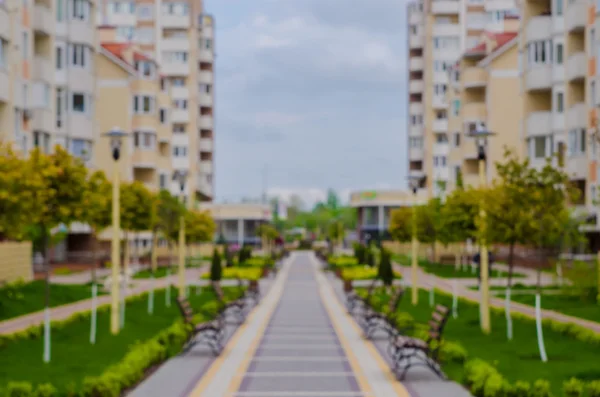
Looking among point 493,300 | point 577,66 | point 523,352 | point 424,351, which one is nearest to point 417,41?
point 577,66

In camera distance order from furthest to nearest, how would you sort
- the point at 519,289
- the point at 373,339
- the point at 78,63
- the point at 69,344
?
the point at 78,63
the point at 519,289
the point at 373,339
the point at 69,344

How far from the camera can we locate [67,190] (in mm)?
20172

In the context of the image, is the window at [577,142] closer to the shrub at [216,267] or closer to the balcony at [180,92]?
the shrub at [216,267]

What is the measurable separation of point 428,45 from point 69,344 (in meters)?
90.9

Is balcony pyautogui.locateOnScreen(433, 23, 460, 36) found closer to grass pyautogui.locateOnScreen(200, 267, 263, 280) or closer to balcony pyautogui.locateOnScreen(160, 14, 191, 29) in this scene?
balcony pyautogui.locateOnScreen(160, 14, 191, 29)

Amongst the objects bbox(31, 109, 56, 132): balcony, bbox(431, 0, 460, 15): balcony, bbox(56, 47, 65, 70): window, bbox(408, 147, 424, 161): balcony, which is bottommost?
bbox(31, 109, 56, 132): balcony

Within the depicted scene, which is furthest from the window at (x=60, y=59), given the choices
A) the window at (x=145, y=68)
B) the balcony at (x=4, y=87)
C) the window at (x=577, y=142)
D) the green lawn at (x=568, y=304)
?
the green lawn at (x=568, y=304)

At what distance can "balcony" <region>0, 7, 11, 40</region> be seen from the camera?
43.7 meters

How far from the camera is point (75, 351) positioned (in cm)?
2041

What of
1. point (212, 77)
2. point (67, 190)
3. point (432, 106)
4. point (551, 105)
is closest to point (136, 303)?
point (67, 190)

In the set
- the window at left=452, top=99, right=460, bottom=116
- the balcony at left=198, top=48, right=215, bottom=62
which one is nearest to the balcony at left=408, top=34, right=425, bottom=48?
the balcony at left=198, top=48, right=215, bottom=62

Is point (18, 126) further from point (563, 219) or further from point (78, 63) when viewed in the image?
point (563, 219)

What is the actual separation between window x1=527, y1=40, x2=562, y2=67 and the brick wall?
30443 millimetres

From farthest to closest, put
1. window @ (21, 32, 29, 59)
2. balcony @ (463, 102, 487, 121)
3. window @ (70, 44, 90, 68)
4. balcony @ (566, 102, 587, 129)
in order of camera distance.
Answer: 1. balcony @ (463, 102, 487, 121)
2. window @ (70, 44, 90, 68)
3. balcony @ (566, 102, 587, 129)
4. window @ (21, 32, 29, 59)
